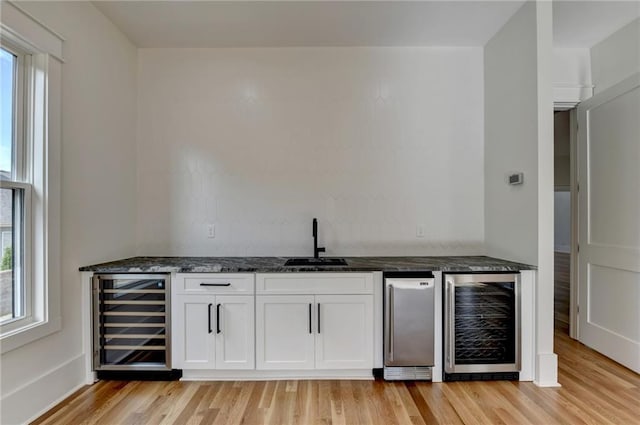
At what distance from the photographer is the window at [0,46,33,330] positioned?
1893 millimetres

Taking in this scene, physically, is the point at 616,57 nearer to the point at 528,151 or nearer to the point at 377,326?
the point at 528,151

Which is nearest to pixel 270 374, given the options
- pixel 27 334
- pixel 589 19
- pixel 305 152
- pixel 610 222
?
pixel 27 334

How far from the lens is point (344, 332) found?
7.92 feet

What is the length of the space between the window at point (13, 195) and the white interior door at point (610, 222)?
4.38 metres

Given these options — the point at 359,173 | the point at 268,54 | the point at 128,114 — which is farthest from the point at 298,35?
the point at 128,114

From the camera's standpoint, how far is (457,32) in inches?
112

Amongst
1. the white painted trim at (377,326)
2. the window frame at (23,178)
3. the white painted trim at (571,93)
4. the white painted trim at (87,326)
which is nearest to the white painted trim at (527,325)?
the white painted trim at (377,326)

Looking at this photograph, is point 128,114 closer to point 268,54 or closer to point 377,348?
point 268,54

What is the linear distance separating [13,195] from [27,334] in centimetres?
84

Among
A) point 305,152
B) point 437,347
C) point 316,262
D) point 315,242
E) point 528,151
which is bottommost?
point 437,347

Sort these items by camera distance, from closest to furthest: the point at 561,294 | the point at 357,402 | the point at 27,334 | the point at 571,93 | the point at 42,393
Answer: the point at 27,334, the point at 42,393, the point at 357,402, the point at 571,93, the point at 561,294

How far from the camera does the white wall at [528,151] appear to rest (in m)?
2.34

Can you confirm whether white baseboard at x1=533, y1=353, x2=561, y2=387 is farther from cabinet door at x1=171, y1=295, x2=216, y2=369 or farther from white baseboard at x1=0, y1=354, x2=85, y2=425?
white baseboard at x1=0, y1=354, x2=85, y2=425

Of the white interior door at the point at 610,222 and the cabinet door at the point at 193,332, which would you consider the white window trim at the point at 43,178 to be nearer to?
the cabinet door at the point at 193,332
